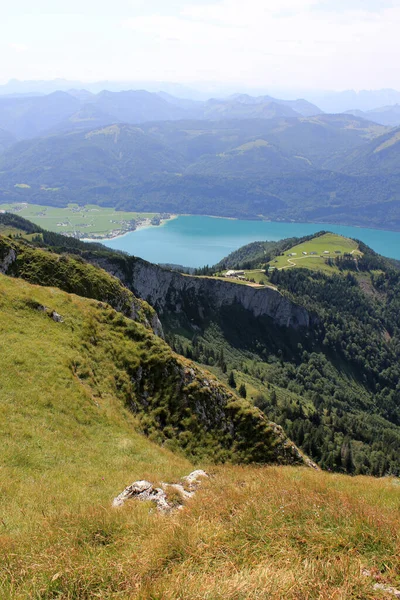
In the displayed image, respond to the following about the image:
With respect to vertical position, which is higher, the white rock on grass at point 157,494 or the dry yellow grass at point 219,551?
the dry yellow grass at point 219,551

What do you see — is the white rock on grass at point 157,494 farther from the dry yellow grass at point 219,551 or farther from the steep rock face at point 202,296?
the steep rock face at point 202,296

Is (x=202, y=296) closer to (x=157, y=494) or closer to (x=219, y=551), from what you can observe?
(x=157, y=494)

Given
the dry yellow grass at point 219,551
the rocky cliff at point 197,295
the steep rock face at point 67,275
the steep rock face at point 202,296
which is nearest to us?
the dry yellow grass at point 219,551

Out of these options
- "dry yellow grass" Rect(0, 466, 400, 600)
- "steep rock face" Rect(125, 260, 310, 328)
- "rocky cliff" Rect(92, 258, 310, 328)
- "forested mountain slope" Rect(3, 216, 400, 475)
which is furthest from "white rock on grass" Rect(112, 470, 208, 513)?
"steep rock face" Rect(125, 260, 310, 328)

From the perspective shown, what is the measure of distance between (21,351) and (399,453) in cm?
12295

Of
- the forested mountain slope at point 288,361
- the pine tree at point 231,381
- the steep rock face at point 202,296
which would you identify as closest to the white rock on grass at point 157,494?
the forested mountain slope at point 288,361

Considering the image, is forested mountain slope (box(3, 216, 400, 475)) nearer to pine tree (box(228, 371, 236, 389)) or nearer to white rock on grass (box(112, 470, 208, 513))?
pine tree (box(228, 371, 236, 389))

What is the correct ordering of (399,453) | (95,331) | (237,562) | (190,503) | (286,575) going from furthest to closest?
(399,453) < (95,331) < (190,503) < (237,562) < (286,575)

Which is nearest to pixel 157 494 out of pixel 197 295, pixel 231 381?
pixel 231 381

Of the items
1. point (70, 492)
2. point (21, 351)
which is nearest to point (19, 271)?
point (21, 351)

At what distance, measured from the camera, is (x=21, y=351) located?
72.5ft

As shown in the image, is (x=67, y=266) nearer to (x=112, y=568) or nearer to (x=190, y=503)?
(x=190, y=503)

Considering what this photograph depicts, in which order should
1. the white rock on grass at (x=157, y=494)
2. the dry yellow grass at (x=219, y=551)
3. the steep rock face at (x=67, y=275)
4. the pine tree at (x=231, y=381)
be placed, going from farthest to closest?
the pine tree at (x=231, y=381) → the steep rock face at (x=67, y=275) → the white rock on grass at (x=157, y=494) → the dry yellow grass at (x=219, y=551)

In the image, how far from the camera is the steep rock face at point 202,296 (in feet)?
486
